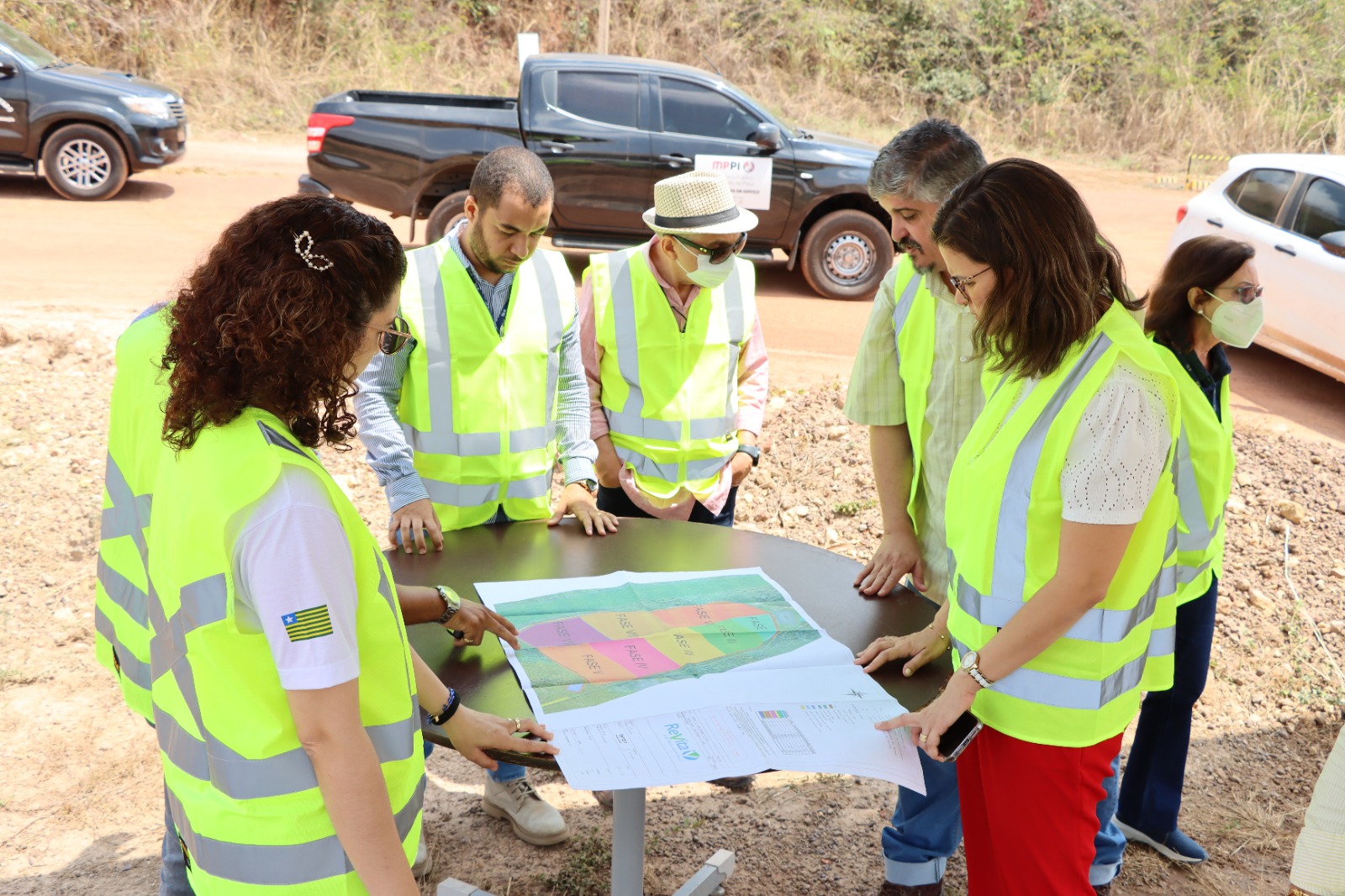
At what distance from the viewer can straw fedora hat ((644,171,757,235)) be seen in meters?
3.24

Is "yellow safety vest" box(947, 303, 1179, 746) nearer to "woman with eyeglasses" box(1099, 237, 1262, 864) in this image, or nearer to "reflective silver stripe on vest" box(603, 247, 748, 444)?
"woman with eyeglasses" box(1099, 237, 1262, 864)

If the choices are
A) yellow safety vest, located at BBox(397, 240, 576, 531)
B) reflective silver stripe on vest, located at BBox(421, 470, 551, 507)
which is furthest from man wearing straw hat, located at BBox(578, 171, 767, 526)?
reflective silver stripe on vest, located at BBox(421, 470, 551, 507)

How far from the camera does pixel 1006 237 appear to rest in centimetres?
187

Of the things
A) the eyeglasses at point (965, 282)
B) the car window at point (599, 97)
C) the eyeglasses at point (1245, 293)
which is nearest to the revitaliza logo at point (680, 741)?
the eyeglasses at point (965, 282)

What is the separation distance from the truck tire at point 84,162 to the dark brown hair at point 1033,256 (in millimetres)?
11164

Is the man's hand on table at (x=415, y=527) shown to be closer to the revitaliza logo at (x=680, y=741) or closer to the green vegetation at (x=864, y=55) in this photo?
the revitaliza logo at (x=680, y=741)

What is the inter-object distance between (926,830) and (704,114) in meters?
7.57

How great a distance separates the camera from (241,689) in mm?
1486

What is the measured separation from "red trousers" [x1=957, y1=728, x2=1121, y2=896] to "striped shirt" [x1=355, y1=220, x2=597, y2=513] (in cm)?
150

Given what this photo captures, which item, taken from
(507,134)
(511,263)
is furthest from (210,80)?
(511,263)

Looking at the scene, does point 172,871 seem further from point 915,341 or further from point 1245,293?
point 1245,293

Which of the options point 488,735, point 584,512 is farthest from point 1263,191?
point 488,735

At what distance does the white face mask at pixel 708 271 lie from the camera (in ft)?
10.9

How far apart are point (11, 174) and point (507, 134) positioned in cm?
652
